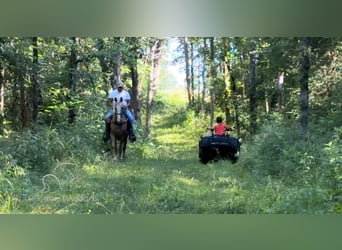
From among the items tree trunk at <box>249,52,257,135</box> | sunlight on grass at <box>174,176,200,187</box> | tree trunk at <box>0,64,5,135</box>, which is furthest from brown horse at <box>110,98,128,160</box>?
tree trunk at <box>249,52,257,135</box>

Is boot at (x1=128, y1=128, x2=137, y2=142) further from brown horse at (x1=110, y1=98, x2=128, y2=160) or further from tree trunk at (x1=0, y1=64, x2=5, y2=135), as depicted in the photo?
tree trunk at (x1=0, y1=64, x2=5, y2=135)

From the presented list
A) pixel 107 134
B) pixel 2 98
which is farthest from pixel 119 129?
pixel 2 98

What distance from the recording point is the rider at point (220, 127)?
486 cm

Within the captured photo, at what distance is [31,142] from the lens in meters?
4.89

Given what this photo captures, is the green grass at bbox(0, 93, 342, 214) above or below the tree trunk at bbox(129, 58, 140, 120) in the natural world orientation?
below

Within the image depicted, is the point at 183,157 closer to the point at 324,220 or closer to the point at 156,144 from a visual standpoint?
the point at 156,144

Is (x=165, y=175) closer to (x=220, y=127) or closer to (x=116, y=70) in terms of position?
(x=220, y=127)

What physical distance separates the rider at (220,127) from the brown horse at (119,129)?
Result: 65cm

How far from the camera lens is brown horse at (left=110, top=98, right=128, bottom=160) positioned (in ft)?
16.0

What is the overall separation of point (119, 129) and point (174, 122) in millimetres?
423

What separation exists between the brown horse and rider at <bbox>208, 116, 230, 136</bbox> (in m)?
0.65
